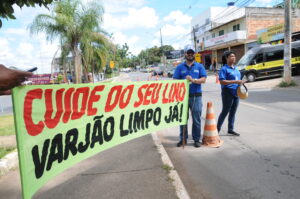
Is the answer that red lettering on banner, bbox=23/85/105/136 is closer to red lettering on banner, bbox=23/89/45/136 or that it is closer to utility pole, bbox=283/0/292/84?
red lettering on banner, bbox=23/89/45/136

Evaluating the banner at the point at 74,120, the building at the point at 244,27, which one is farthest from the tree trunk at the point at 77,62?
the building at the point at 244,27

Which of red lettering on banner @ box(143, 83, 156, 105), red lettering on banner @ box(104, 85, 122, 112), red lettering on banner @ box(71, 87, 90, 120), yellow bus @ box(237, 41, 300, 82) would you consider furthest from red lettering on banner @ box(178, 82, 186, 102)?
yellow bus @ box(237, 41, 300, 82)

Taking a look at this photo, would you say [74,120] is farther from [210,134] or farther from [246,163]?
[210,134]

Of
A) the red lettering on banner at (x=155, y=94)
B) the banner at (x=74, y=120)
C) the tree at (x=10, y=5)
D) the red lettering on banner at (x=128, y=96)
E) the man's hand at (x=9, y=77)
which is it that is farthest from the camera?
the red lettering on banner at (x=155, y=94)

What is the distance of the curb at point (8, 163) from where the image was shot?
400 centimetres

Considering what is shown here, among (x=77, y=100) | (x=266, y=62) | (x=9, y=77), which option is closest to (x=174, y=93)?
(x=77, y=100)

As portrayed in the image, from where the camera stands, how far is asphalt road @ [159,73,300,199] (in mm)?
2982

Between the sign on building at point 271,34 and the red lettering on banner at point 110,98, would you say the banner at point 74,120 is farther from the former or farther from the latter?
the sign on building at point 271,34

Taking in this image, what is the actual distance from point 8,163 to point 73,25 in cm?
834

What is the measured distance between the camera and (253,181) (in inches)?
125

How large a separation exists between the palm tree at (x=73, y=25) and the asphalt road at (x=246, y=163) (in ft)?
25.0

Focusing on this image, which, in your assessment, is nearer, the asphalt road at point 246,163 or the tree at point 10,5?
the tree at point 10,5

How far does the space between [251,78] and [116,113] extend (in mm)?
15385

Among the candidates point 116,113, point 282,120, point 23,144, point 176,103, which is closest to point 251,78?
point 282,120
